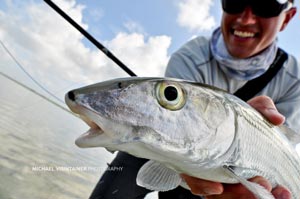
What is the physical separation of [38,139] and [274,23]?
4.99m

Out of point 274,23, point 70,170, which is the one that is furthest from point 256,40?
point 70,170

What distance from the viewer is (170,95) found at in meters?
1.16

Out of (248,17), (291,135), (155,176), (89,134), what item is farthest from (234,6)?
(89,134)

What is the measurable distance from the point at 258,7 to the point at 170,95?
1.69 meters

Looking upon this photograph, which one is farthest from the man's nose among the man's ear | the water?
the water

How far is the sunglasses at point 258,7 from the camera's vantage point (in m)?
2.53

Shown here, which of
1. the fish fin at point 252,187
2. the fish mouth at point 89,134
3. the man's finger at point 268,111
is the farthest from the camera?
the man's finger at point 268,111

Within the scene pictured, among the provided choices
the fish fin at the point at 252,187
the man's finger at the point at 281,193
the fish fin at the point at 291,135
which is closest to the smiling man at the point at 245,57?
the fish fin at the point at 291,135

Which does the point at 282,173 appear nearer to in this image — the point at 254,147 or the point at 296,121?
the point at 254,147

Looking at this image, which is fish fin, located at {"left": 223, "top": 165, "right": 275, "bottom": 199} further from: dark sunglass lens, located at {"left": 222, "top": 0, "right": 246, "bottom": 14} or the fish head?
dark sunglass lens, located at {"left": 222, "top": 0, "right": 246, "bottom": 14}

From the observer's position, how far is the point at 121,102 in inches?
42.0

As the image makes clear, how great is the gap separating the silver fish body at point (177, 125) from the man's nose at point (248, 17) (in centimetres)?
126

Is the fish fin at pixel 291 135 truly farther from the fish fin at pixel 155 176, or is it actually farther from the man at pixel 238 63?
the man at pixel 238 63

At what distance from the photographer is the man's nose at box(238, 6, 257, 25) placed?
2.57 metres
